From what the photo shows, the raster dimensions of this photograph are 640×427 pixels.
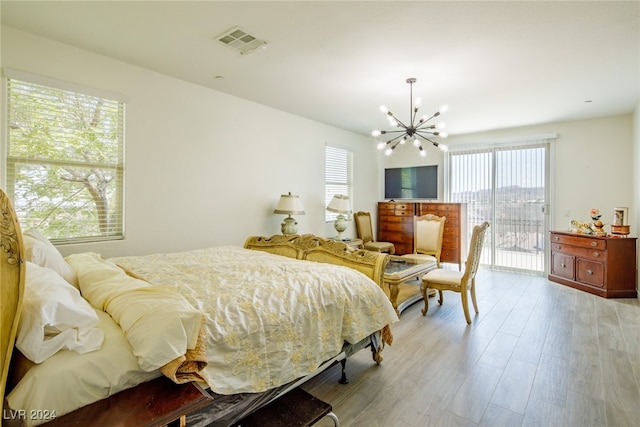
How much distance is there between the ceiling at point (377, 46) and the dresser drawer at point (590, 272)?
7.24 ft

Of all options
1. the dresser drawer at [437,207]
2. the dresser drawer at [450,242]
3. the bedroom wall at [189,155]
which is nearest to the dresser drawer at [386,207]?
the dresser drawer at [437,207]

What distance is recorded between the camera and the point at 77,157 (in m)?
2.83

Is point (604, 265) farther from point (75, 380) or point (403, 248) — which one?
point (75, 380)

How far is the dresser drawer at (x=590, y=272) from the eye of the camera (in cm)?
421

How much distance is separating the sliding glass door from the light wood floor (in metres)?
1.99

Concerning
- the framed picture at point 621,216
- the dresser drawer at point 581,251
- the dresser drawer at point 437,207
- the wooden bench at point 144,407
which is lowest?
the wooden bench at point 144,407

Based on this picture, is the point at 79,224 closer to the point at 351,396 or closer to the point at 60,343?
the point at 60,343

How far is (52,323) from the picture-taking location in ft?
3.26

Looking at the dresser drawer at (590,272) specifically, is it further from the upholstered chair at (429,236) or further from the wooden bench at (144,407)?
the wooden bench at (144,407)

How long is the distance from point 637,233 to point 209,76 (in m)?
5.88

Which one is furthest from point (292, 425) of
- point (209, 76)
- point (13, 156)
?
point (209, 76)

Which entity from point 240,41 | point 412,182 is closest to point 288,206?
point 240,41

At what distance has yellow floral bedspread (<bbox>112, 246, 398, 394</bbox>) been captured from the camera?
145 cm

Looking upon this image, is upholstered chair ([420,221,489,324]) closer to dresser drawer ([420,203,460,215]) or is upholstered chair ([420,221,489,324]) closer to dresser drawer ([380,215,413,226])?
dresser drawer ([420,203,460,215])
